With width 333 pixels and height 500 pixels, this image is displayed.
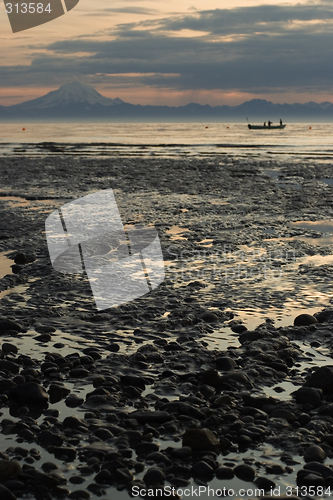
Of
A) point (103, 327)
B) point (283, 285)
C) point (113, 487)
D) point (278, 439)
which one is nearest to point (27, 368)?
point (103, 327)

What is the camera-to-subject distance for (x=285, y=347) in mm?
7098

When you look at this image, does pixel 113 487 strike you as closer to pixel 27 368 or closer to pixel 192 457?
pixel 192 457

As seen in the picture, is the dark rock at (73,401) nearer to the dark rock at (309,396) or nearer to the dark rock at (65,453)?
the dark rock at (65,453)

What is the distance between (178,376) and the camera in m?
6.26

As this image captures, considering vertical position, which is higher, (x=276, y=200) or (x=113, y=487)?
(x=113, y=487)

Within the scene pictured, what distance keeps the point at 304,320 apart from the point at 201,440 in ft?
11.8

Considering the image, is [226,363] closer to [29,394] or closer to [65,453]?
[29,394]

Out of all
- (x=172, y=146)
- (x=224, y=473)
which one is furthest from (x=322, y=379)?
(x=172, y=146)

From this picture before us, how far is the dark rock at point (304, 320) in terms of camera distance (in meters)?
7.90

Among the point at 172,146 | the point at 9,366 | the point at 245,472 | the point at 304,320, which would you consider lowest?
the point at 172,146

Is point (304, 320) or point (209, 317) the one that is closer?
point (304, 320)

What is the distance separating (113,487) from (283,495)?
133 centimetres

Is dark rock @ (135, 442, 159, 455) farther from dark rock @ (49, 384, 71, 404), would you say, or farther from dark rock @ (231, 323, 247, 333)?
dark rock @ (231, 323, 247, 333)

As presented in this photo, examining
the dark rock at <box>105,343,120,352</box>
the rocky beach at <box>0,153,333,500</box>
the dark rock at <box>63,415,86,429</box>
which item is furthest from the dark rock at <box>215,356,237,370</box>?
the dark rock at <box>63,415,86,429</box>
